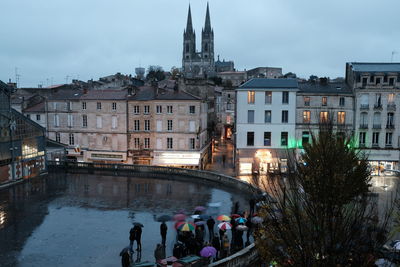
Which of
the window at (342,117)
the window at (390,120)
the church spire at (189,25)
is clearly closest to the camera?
the window at (390,120)

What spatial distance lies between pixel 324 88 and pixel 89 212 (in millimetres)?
30101

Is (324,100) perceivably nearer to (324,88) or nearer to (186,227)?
(324,88)

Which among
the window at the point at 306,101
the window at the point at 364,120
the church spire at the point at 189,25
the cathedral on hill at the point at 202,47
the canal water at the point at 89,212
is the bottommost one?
the canal water at the point at 89,212

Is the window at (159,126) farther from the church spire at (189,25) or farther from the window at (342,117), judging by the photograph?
the church spire at (189,25)

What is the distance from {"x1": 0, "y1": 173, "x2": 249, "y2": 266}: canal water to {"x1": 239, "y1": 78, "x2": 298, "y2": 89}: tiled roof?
13.5 meters

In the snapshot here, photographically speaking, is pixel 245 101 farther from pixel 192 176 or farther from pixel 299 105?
pixel 192 176

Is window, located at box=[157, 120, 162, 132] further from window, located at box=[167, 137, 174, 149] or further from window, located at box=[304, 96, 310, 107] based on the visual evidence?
window, located at box=[304, 96, 310, 107]

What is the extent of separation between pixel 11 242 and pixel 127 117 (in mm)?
29274

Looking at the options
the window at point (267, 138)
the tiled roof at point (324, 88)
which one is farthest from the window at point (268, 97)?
the window at point (267, 138)

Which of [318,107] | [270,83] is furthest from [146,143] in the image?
[318,107]

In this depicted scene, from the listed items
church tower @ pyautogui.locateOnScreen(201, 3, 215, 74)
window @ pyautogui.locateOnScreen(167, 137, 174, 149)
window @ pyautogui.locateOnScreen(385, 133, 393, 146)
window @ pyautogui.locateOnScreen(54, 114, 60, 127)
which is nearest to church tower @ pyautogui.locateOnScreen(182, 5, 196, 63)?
church tower @ pyautogui.locateOnScreen(201, 3, 215, 74)

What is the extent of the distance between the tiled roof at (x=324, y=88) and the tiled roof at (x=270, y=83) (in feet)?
3.93

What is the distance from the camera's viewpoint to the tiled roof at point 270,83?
44.9 metres

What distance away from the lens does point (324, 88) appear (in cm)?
4594
